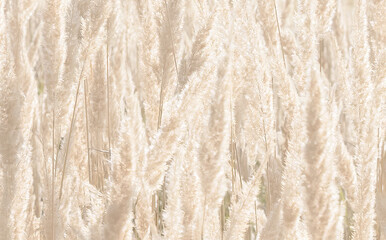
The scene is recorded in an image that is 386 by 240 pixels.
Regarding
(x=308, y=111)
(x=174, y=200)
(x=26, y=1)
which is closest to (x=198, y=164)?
(x=174, y=200)

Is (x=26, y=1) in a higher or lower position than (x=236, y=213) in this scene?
higher

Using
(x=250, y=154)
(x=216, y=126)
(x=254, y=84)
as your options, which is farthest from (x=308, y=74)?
(x=250, y=154)

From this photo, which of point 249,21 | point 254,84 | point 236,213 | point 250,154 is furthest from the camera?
point 250,154

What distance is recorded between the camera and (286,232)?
106cm

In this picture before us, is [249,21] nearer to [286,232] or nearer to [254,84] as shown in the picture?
[254,84]

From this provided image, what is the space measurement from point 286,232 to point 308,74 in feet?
1.12

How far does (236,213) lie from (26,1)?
705 mm

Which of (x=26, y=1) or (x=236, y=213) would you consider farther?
(x=26, y=1)

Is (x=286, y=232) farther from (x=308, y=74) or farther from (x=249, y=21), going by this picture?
(x=249, y=21)

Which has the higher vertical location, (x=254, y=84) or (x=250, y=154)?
(x=254, y=84)

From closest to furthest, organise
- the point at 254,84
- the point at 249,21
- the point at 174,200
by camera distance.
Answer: the point at 174,200, the point at 249,21, the point at 254,84

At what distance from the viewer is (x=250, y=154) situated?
1.72 m

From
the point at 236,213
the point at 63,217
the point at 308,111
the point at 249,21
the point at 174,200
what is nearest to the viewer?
the point at 308,111

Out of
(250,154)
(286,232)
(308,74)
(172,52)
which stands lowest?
(286,232)
